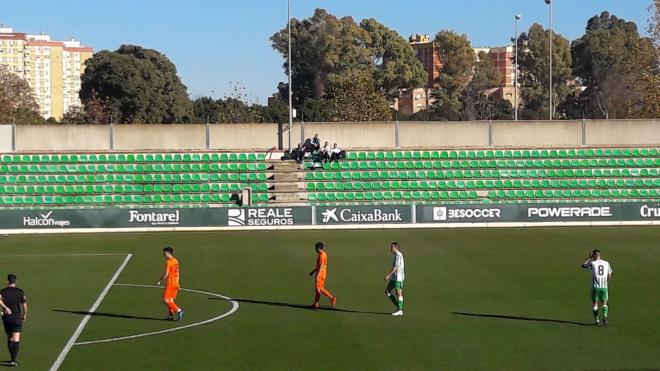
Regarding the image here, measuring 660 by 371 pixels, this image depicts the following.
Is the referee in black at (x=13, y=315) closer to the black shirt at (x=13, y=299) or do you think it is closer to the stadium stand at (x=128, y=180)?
the black shirt at (x=13, y=299)

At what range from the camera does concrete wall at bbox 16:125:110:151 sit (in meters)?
52.7

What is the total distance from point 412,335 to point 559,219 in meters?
29.2

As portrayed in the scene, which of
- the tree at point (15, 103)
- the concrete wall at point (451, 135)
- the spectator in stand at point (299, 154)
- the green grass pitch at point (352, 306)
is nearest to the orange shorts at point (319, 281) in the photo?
the green grass pitch at point (352, 306)

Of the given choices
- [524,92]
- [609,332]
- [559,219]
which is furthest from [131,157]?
[524,92]

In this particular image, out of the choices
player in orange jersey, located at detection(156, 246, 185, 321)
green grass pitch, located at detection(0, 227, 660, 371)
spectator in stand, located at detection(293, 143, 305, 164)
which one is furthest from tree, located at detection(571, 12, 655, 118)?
player in orange jersey, located at detection(156, 246, 185, 321)

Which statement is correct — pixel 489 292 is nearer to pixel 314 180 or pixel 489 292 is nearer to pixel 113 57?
pixel 314 180

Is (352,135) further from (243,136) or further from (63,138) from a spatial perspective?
(63,138)

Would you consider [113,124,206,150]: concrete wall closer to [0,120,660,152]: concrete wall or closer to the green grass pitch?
[0,120,660,152]: concrete wall

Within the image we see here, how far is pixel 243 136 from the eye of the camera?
54438 millimetres

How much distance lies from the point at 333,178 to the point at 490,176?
29.2 ft

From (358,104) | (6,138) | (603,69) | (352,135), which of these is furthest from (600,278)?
(603,69)

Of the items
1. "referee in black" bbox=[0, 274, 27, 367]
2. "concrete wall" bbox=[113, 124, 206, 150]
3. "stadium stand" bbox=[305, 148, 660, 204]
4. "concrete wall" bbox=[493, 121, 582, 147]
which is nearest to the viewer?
"referee in black" bbox=[0, 274, 27, 367]

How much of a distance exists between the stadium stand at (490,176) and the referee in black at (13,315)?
32496mm

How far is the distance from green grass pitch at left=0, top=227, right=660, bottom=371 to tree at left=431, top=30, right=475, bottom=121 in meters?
81.8
